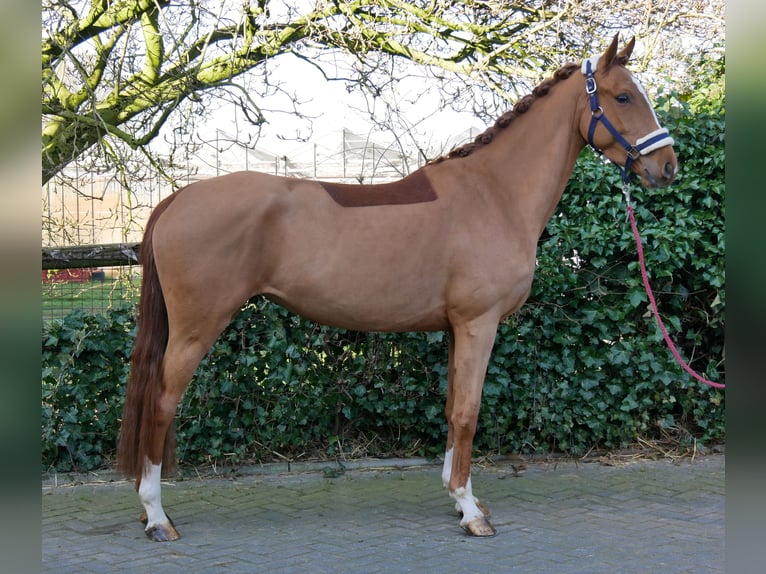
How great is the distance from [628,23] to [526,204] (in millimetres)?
4224

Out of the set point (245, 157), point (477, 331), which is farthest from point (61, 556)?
point (245, 157)

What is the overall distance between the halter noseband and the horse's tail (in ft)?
7.60

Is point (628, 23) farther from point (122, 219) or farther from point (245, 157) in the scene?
point (122, 219)

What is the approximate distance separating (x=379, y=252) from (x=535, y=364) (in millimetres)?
1842

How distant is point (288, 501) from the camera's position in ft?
14.0

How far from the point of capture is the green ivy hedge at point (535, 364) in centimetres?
475

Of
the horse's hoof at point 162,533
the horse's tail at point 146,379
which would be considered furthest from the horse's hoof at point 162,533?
the horse's tail at point 146,379

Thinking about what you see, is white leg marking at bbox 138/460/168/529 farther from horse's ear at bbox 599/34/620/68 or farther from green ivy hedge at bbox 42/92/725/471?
horse's ear at bbox 599/34/620/68

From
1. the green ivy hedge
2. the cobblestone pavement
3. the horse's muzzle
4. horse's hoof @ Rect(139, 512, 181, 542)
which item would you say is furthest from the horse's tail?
the horse's muzzle

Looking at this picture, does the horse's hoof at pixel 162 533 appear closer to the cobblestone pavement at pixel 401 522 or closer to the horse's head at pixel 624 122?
the cobblestone pavement at pixel 401 522

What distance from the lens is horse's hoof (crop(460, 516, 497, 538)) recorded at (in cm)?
364

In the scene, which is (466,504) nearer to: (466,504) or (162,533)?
(466,504)

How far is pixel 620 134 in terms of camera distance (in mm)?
3729

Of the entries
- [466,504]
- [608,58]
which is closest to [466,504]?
[466,504]
